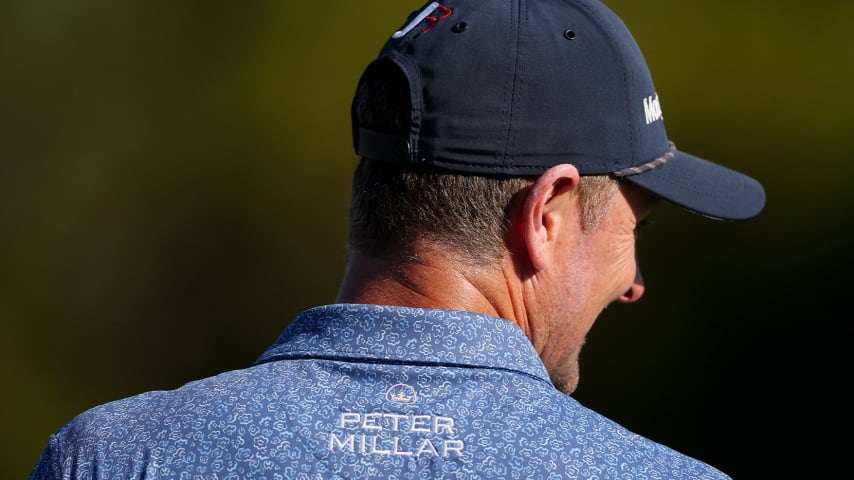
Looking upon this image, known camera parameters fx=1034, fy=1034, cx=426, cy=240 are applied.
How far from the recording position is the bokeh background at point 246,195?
14.1 feet

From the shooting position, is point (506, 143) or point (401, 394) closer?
point (401, 394)

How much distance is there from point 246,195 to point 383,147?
11.0ft

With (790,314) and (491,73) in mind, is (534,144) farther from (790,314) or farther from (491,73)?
(790,314)

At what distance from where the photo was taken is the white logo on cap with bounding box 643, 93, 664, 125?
1.72m

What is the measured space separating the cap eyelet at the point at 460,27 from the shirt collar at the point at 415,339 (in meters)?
0.45

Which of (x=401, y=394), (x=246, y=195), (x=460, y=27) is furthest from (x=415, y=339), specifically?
(x=246, y=195)

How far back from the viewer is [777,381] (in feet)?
13.9

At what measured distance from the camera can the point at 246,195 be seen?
4906mm

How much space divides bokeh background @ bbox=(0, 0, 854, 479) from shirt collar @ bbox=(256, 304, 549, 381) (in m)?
3.00

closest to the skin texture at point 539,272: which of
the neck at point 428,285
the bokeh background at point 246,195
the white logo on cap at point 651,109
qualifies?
the neck at point 428,285

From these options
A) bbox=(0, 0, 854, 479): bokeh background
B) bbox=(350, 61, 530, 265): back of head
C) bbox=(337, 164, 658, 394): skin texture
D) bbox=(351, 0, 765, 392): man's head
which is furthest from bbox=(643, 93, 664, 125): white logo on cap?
bbox=(0, 0, 854, 479): bokeh background

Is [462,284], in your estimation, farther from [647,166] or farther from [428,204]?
[647,166]

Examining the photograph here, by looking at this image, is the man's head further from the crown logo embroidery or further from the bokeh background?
the bokeh background

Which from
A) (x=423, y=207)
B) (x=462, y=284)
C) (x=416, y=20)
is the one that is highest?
(x=416, y=20)
